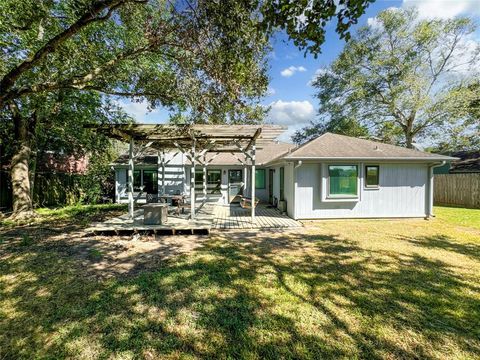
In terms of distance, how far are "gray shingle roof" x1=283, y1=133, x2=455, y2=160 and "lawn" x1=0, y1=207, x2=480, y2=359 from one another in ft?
12.7

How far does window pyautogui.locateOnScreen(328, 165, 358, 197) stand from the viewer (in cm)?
946

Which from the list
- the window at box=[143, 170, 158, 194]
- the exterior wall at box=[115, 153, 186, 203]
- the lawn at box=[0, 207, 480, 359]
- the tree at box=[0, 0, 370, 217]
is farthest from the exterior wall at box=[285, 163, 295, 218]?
the window at box=[143, 170, 158, 194]

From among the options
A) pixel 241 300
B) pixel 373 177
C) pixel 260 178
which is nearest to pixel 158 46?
pixel 241 300

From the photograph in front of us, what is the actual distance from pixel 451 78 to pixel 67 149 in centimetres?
2902

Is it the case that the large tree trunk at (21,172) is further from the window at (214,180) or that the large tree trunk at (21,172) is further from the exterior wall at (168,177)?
the window at (214,180)

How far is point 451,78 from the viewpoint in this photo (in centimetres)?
1788

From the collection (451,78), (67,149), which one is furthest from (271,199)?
(451,78)

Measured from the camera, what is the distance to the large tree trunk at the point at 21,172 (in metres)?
9.97

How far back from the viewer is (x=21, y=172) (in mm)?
10211

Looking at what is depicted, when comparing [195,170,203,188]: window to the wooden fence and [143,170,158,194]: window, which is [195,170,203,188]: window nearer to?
[143,170,158,194]: window

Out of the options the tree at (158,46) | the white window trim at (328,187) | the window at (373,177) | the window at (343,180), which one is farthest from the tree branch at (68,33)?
the window at (373,177)

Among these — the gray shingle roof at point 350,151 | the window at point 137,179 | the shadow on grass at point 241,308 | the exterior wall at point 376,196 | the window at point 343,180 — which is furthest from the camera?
the window at point 137,179

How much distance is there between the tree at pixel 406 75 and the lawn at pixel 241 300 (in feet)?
51.2

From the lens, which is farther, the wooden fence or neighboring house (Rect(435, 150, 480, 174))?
neighboring house (Rect(435, 150, 480, 174))
